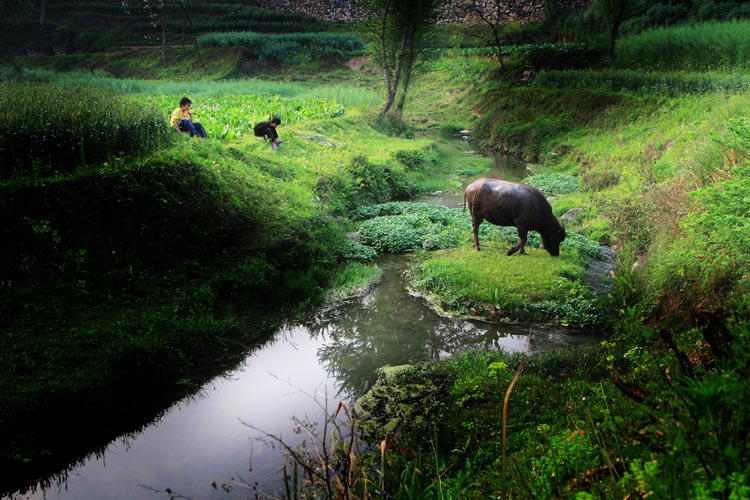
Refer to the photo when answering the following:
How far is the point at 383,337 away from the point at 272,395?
161 centimetres

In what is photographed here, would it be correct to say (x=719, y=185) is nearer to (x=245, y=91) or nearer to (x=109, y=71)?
(x=245, y=91)

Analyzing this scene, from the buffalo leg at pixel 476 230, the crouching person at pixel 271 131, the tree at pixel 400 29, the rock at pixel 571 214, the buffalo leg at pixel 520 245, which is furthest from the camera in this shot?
the tree at pixel 400 29

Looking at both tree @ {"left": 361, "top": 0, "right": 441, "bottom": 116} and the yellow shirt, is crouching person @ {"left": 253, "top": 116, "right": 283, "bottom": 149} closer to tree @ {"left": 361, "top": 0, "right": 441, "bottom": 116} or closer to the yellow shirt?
the yellow shirt

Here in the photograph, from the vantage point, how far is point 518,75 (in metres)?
25.0

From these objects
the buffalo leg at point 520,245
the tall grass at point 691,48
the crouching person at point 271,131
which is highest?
the tall grass at point 691,48

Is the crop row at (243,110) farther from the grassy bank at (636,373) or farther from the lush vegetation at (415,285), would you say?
the grassy bank at (636,373)

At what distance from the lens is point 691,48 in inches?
808

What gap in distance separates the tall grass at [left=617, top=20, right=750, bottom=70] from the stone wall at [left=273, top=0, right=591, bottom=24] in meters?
11.0

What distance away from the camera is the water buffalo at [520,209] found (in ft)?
26.8

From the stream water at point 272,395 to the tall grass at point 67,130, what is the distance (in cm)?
388

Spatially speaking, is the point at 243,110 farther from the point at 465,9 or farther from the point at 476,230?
the point at 465,9

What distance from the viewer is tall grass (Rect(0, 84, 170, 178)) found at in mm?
7191

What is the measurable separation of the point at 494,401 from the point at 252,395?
2360 mm

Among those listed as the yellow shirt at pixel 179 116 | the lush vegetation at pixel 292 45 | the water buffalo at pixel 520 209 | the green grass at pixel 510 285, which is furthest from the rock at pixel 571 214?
the lush vegetation at pixel 292 45
